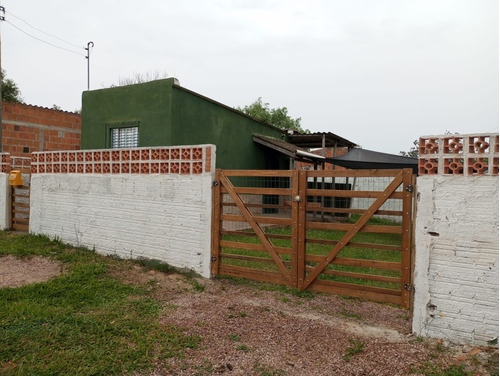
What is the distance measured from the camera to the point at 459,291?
3434mm

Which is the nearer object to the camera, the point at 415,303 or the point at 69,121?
the point at 415,303

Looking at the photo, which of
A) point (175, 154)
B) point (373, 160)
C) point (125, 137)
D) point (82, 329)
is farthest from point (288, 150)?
point (82, 329)

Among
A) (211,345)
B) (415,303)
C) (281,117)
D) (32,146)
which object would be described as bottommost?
(211,345)

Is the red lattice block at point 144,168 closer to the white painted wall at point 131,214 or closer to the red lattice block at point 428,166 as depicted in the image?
the white painted wall at point 131,214

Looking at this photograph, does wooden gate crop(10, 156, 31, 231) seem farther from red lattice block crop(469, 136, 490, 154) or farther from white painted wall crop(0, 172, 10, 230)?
red lattice block crop(469, 136, 490, 154)

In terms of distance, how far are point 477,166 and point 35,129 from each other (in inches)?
512

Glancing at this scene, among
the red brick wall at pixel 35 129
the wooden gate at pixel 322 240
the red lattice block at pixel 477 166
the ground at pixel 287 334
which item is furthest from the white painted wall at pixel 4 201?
the red lattice block at pixel 477 166

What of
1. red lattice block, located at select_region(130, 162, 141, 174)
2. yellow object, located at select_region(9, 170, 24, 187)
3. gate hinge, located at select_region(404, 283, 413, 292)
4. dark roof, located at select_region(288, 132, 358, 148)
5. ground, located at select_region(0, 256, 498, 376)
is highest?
dark roof, located at select_region(288, 132, 358, 148)

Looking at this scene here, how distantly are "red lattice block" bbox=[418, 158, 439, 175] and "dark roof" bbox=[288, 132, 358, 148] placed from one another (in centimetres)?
878

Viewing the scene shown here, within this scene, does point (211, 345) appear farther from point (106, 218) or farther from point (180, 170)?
point (106, 218)

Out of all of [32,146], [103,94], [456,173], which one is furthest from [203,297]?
[32,146]

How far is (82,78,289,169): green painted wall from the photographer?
957cm

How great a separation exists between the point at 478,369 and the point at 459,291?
28.0 inches

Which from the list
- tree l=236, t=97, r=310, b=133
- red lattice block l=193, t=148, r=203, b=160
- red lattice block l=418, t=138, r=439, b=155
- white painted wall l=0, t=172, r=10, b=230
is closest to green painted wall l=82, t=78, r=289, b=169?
white painted wall l=0, t=172, r=10, b=230
